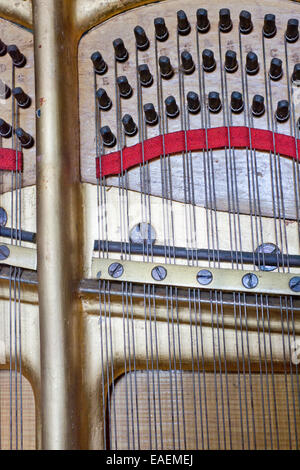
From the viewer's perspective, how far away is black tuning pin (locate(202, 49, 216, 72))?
2.25 metres

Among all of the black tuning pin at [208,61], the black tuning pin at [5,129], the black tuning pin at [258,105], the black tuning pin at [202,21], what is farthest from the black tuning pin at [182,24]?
the black tuning pin at [5,129]

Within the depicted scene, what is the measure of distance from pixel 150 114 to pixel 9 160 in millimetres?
501

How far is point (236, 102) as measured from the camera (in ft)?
7.32

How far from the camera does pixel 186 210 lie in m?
2.22

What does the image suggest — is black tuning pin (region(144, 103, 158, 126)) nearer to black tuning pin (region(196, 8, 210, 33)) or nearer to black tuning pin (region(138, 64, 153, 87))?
black tuning pin (region(138, 64, 153, 87))

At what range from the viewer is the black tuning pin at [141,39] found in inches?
91.4

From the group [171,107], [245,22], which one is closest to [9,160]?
[171,107]

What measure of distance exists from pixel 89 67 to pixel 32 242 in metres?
0.65

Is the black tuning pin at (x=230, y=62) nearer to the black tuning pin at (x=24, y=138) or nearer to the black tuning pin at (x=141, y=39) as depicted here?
the black tuning pin at (x=141, y=39)

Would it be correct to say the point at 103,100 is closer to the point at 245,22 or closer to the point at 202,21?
the point at 202,21

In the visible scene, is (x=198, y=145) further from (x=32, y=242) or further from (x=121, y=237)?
(x=32, y=242)

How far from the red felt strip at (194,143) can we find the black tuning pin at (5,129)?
34 cm
